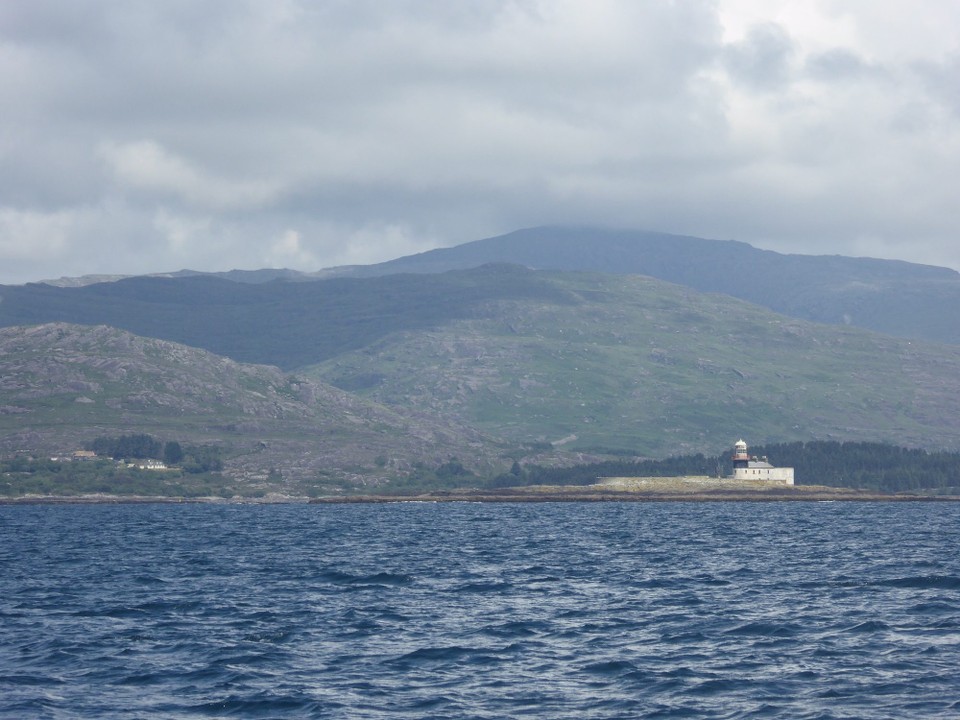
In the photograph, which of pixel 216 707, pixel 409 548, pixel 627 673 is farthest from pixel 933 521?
pixel 216 707

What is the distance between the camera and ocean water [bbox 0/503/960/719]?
47.2 m

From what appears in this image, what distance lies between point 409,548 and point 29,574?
39.7 m

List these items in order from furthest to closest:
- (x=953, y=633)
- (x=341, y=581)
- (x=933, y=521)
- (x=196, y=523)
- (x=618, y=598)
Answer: (x=196, y=523), (x=933, y=521), (x=341, y=581), (x=618, y=598), (x=953, y=633)

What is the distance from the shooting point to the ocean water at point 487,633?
4719 centimetres

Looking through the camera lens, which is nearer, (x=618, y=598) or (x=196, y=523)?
(x=618, y=598)

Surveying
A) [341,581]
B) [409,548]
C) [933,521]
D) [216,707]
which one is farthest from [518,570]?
[933,521]

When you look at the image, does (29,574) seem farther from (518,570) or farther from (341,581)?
(518,570)

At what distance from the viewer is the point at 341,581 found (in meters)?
89.4

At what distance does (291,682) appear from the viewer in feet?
167

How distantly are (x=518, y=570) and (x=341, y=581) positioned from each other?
1437 cm

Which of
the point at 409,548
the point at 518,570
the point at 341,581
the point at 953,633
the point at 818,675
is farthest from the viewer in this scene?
the point at 409,548

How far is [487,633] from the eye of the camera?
206 feet

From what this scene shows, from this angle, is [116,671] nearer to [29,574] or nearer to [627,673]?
[627,673]

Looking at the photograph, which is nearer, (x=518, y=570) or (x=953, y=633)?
(x=953, y=633)
